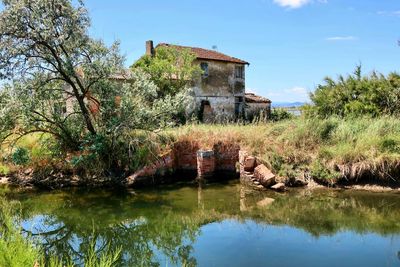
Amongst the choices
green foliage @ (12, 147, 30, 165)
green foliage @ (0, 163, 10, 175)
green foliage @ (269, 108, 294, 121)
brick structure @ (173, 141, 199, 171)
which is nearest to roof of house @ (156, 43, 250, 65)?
green foliage @ (269, 108, 294, 121)

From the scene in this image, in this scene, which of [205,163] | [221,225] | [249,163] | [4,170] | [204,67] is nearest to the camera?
[221,225]

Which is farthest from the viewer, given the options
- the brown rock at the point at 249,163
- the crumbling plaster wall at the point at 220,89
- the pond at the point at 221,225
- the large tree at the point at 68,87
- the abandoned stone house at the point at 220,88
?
the crumbling plaster wall at the point at 220,89

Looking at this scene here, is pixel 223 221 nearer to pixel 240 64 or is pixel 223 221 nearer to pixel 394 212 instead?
pixel 394 212

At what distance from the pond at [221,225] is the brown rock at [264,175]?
23.0 inches

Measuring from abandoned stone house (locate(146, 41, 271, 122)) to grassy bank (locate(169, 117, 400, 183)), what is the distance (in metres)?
15.5

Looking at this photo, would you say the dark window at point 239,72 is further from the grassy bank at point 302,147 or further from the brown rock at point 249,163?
the brown rock at point 249,163

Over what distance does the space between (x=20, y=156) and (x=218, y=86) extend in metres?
21.5

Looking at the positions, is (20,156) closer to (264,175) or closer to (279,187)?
(264,175)

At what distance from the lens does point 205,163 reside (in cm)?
1488

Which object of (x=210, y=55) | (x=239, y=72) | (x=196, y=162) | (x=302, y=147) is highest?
(x=210, y=55)

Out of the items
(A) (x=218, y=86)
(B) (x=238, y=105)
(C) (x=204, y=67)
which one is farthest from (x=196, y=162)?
(B) (x=238, y=105)

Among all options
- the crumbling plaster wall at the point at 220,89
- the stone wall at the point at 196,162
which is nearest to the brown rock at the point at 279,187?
the stone wall at the point at 196,162

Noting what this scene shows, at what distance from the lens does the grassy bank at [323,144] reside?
1289 cm

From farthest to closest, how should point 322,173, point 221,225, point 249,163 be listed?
point 249,163
point 322,173
point 221,225
